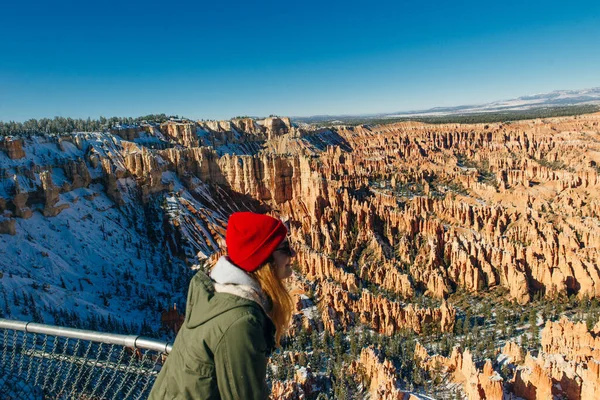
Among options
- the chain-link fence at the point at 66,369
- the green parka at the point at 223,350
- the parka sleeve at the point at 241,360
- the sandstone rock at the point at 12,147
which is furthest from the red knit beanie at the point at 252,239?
the sandstone rock at the point at 12,147

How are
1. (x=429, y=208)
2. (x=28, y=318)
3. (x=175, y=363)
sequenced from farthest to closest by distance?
(x=429, y=208)
(x=28, y=318)
(x=175, y=363)

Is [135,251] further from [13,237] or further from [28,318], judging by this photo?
[28,318]

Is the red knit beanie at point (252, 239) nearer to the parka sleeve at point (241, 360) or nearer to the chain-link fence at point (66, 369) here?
the parka sleeve at point (241, 360)

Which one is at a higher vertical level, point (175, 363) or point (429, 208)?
point (175, 363)

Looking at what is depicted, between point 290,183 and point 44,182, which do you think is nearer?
point 44,182

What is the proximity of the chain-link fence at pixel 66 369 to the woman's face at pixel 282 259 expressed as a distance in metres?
2.58

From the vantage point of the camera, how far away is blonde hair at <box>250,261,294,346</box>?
7.74ft

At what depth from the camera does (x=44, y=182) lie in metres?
33.2

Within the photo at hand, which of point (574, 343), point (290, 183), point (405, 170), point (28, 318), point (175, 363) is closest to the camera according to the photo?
point (175, 363)

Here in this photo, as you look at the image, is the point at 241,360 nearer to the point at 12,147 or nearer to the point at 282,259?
the point at 282,259

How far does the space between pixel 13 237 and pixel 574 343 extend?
33.8 m

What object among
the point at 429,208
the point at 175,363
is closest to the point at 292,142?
the point at 429,208

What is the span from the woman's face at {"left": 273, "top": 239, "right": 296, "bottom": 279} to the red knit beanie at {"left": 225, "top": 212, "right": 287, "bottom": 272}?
0.17ft

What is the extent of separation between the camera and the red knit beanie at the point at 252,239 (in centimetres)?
234
